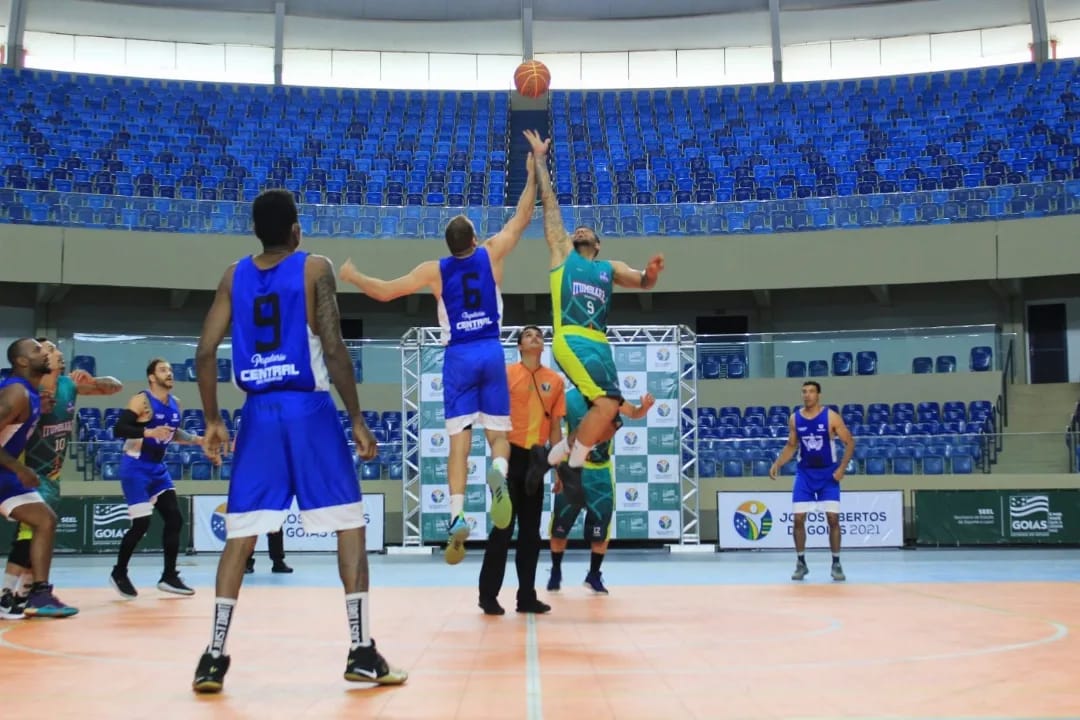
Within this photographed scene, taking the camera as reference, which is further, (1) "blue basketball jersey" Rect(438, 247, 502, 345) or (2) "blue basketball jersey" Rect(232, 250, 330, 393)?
(1) "blue basketball jersey" Rect(438, 247, 502, 345)

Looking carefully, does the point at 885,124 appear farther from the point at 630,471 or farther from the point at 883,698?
the point at 883,698

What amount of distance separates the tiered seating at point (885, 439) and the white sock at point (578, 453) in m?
10.9

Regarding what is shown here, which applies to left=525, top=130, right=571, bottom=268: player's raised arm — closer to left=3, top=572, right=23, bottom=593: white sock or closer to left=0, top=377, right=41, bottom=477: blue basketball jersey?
left=0, top=377, right=41, bottom=477: blue basketball jersey

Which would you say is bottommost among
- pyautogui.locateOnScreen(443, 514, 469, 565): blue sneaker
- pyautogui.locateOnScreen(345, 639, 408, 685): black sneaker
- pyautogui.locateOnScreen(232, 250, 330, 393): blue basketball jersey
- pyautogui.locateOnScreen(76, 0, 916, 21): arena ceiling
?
pyautogui.locateOnScreen(345, 639, 408, 685): black sneaker

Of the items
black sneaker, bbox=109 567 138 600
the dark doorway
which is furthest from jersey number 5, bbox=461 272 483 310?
the dark doorway

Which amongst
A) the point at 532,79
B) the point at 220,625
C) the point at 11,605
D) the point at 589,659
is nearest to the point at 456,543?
the point at 589,659

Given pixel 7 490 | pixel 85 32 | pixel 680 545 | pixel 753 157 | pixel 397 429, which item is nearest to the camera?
pixel 7 490

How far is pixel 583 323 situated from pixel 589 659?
3428mm

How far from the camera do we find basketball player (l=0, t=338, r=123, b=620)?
30.2 ft

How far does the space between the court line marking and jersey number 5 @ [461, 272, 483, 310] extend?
7.76 ft

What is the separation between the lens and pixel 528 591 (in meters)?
9.09

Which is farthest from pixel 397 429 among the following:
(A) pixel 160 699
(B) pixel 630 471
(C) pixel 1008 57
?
(C) pixel 1008 57

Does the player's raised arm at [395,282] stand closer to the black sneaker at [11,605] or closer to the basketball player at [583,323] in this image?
the basketball player at [583,323]

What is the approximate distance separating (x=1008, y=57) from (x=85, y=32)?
2962 cm
